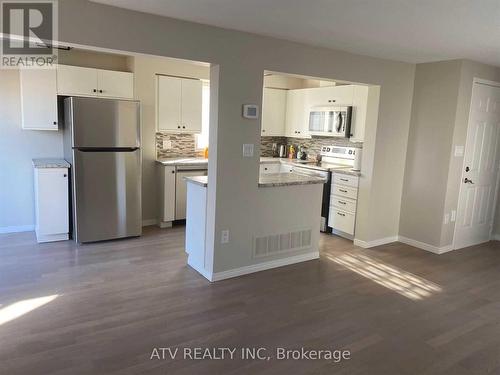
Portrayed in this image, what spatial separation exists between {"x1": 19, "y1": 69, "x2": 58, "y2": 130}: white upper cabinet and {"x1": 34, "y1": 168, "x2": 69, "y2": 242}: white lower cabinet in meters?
0.61

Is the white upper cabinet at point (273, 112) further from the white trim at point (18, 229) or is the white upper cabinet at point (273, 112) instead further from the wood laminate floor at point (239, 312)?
the white trim at point (18, 229)

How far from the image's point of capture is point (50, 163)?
4.34 m

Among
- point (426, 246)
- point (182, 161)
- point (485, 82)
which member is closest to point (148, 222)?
point (182, 161)

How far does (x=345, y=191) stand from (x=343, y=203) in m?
0.16

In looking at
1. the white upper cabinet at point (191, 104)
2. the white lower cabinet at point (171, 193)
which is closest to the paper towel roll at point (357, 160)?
the white lower cabinet at point (171, 193)

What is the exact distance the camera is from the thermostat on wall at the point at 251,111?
340 centimetres

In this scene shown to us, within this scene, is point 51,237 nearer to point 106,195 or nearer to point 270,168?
point 106,195

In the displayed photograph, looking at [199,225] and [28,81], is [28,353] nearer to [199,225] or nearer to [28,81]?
[199,225]

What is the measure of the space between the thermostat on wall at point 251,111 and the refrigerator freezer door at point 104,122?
1.64m

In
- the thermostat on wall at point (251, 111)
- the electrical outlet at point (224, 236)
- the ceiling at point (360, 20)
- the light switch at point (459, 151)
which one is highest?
the ceiling at point (360, 20)

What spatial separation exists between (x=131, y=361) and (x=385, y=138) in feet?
11.8

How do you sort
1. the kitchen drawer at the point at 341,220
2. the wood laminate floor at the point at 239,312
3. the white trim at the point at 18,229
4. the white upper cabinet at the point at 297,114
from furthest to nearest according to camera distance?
the white upper cabinet at the point at 297,114 → the kitchen drawer at the point at 341,220 → the white trim at the point at 18,229 → the wood laminate floor at the point at 239,312

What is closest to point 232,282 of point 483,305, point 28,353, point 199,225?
point 199,225

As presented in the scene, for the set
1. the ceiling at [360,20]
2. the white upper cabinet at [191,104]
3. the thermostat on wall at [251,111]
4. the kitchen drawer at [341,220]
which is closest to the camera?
the ceiling at [360,20]
